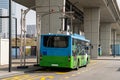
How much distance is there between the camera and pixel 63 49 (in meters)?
26.3

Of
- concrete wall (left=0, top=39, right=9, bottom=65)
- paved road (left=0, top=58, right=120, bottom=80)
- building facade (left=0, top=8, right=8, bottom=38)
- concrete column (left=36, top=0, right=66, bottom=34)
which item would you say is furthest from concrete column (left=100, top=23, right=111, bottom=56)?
paved road (left=0, top=58, right=120, bottom=80)

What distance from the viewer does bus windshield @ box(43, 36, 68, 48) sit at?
26.4 m

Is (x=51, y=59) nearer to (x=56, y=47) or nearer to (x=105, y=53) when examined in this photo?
(x=56, y=47)

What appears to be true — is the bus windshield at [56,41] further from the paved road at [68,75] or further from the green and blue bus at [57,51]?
the paved road at [68,75]

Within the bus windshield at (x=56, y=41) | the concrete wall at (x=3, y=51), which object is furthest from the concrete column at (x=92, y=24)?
the bus windshield at (x=56, y=41)

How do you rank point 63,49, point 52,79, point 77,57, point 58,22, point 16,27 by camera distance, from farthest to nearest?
point 16,27 → point 58,22 → point 77,57 → point 63,49 → point 52,79

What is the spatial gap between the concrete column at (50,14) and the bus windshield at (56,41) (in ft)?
34.7

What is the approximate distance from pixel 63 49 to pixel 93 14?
3852 centimetres

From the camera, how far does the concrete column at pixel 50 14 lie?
37.8 m

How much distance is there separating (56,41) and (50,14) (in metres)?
11.9

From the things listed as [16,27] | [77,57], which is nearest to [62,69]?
[77,57]

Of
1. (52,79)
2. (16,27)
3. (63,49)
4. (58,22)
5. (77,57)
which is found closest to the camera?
(52,79)

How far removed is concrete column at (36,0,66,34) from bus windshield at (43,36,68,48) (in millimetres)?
10574

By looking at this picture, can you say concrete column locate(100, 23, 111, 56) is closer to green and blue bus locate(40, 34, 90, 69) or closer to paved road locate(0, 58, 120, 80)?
paved road locate(0, 58, 120, 80)
